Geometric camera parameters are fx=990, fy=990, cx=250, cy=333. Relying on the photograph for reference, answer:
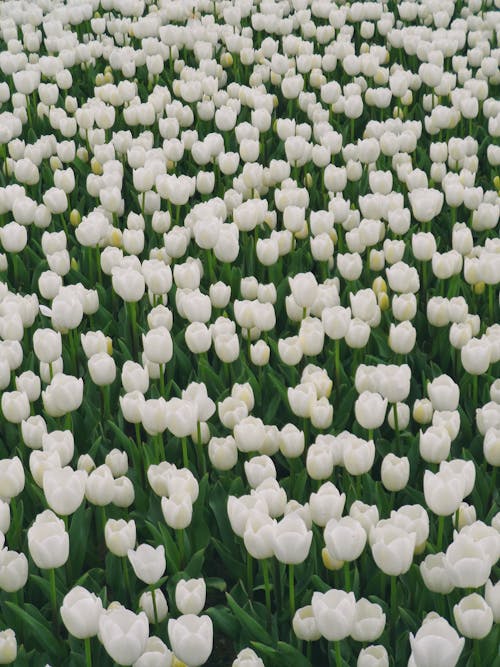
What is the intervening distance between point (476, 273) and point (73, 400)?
163 centimetres

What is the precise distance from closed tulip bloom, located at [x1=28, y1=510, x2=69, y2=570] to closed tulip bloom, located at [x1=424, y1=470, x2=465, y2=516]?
33.1 inches

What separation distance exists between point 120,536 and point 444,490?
2.60ft

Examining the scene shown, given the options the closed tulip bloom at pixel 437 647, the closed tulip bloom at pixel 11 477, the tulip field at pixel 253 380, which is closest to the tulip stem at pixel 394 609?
the tulip field at pixel 253 380

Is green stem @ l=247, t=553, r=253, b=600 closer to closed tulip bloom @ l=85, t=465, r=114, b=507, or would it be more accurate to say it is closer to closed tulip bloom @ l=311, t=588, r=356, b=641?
closed tulip bloom @ l=85, t=465, r=114, b=507

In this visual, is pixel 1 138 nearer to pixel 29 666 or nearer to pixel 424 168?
pixel 424 168

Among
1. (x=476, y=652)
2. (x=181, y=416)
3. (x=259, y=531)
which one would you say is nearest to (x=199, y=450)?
(x=181, y=416)

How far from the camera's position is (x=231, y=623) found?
2.48 meters

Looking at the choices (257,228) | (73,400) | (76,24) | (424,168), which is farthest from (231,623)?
(76,24)

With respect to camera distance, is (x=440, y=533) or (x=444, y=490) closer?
(x=444, y=490)

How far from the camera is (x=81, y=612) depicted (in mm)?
2057

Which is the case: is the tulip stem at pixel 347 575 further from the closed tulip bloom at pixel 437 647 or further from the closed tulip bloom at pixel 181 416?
the closed tulip bloom at pixel 181 416

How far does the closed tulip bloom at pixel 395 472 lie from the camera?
2574 mm

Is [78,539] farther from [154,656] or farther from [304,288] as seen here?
[304,288]

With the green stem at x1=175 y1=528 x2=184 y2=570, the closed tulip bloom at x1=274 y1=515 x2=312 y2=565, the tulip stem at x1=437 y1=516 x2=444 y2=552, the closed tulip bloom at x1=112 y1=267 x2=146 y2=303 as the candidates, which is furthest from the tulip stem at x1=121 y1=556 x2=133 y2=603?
the closed tulip bloom at x1=112 y1=267 x2=146 y2=303
